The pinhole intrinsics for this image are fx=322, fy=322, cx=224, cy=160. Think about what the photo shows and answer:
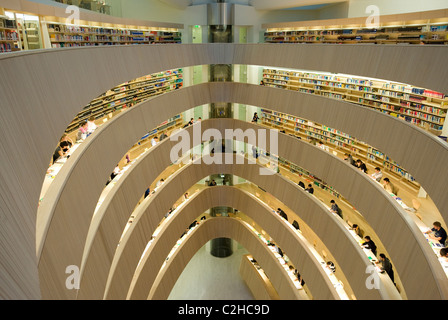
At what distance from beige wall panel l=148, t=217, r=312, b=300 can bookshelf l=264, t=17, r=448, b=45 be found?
268 inches

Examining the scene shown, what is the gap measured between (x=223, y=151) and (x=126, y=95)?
4531mm

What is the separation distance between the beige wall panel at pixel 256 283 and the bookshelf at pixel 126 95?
668cm

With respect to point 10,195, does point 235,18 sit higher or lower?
higher

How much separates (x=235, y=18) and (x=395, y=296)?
9968mm

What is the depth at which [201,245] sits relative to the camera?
11953 millimetres

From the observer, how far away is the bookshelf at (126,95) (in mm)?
6652

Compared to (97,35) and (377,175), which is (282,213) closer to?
(377,175)

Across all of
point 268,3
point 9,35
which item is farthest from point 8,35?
point 268,3

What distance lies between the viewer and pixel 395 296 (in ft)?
18.2

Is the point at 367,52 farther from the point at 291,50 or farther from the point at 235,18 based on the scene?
the point at 235,18

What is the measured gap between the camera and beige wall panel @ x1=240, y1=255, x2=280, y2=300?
33.7 ft

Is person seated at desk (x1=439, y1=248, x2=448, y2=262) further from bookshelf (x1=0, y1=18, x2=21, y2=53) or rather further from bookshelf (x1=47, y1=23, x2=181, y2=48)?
bookshelf (x1=47, y1=23, x2=181, y2=48)

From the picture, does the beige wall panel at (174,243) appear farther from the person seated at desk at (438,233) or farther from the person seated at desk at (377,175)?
the person seated at desk at (438,233)
